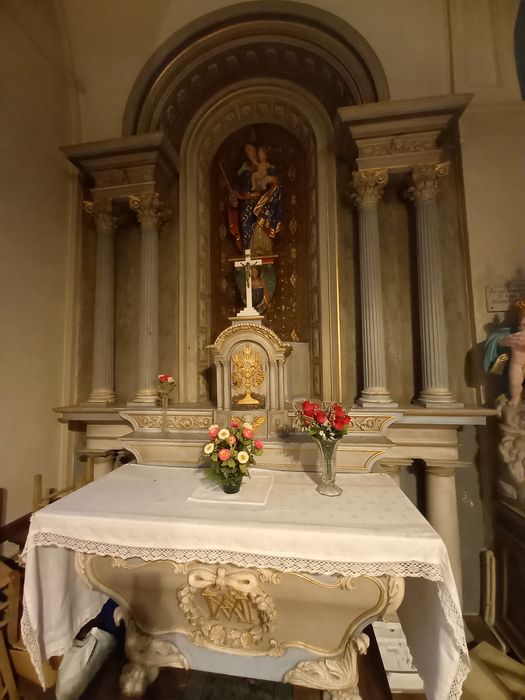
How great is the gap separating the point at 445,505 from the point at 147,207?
400 cm

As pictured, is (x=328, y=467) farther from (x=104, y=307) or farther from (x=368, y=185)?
(x=104, y=307)

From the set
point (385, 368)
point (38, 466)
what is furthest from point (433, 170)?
point (38, 466)

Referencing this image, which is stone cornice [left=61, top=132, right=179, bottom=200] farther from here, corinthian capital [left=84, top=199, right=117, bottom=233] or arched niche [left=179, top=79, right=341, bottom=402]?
arched niche [left=179, top=79, right=341, bottom=402]

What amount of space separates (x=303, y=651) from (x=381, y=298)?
2.65m

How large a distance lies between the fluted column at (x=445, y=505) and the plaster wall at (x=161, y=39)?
3527 millimetres

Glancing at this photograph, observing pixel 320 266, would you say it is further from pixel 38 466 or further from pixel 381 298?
pixel 38 466

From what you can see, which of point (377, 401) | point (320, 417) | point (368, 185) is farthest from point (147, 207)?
point (377, 401)

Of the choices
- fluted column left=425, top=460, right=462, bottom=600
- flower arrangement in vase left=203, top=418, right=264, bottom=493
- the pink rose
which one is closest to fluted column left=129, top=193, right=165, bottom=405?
flower arrangement in vase left=203, top=418, right=264, bottom=493

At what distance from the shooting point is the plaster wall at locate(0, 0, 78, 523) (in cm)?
301

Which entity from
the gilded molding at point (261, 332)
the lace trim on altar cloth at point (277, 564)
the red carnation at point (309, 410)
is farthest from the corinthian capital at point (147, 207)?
the lace trim on altar cloth at point (277, 564)

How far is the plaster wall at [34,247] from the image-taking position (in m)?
3.01

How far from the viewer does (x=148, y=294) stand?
11.5 feet

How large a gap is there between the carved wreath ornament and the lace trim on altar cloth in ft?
0.32

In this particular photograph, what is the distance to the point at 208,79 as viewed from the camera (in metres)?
3.92
